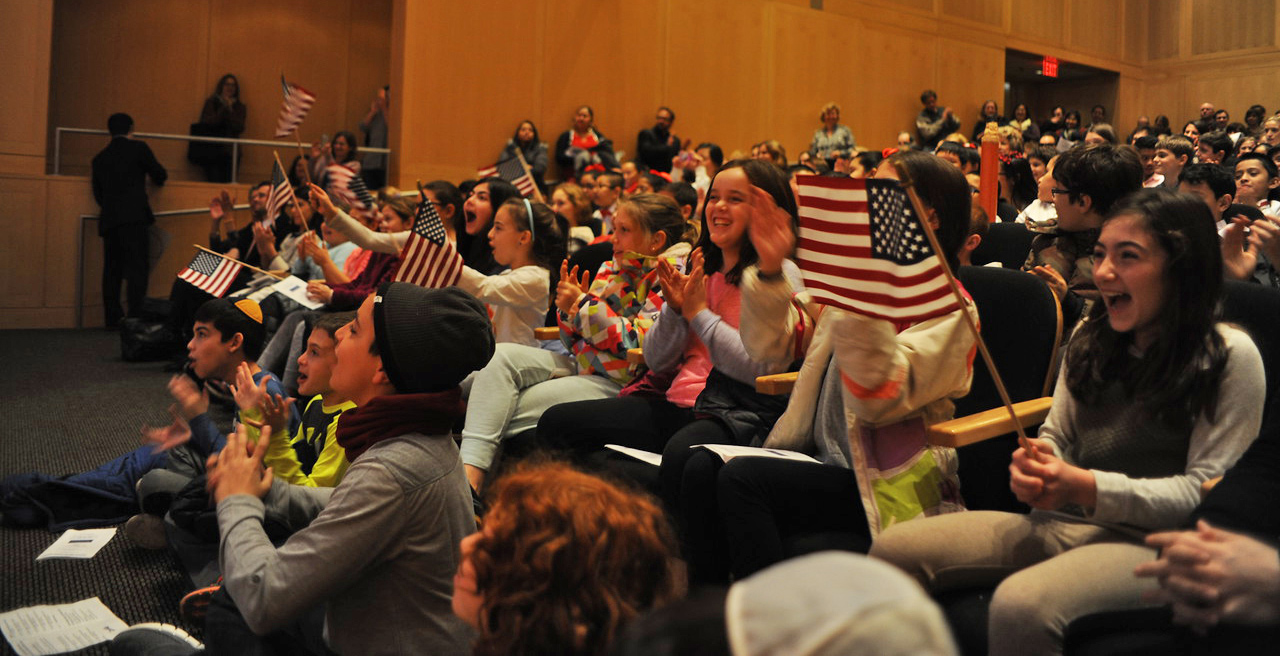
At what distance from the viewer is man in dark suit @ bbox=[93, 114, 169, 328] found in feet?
27.9

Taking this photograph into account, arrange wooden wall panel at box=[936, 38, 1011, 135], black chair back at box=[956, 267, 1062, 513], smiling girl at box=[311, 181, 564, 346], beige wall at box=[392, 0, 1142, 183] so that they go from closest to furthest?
black chair back at box=[956, 267, 1062, 513], smiling girl at box=[311, 181, 564, 346], beige wall at box=[392, 0, 1142, 183], wooden wall panel at box=[936, 38, 1011, 135]

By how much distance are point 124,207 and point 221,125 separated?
6.34 ft

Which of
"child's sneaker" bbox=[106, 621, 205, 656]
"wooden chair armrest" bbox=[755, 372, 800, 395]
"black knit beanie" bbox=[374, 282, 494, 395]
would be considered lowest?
"child's sneaker" bbox=[106, 621, 205, 656]

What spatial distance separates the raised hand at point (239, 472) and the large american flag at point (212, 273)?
347cm

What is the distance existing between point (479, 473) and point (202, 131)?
8.19m

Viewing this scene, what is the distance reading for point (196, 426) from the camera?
2758 mm

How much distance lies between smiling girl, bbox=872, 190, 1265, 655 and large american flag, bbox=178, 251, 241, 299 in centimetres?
433

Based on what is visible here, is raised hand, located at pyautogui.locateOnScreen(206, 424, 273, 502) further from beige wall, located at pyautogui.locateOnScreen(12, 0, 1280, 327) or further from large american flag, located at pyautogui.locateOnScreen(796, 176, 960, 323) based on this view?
beige wall, located at pyautogui.locateOnScreen(12, 0, 1280, 327)

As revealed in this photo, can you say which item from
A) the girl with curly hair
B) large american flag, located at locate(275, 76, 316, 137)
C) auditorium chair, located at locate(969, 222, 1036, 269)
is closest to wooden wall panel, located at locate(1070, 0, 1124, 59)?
large american flag, located at locate(275, 76, 316, 137)

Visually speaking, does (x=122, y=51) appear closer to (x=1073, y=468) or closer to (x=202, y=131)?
(x=202, y=131)

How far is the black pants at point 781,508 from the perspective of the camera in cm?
208

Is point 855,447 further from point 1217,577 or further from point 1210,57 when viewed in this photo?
point 1210,57

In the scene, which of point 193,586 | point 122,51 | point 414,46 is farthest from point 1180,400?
point 122,51

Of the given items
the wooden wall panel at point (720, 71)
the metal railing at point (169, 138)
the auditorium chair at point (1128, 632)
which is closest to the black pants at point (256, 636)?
the auditorium chair at point (1128, 632)
